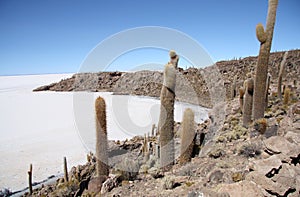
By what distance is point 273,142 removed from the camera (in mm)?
3863

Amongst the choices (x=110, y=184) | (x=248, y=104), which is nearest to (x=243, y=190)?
(x=110, y=184)

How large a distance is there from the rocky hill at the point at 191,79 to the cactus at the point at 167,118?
39.4 feet

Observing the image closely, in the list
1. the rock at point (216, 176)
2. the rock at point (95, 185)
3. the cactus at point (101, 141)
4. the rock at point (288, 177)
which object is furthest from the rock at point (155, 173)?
the rock at point (288, 177)

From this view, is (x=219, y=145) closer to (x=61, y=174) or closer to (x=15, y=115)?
(x=61, y=174)

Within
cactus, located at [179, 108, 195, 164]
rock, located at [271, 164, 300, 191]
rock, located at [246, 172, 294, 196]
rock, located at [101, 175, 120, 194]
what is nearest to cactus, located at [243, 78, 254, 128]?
cactus, located at [179, 108, 195, 164]

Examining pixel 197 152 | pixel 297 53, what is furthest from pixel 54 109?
pixel 297 53

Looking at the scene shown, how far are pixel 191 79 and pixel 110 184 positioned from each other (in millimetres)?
19153

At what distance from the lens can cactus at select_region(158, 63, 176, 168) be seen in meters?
5.36

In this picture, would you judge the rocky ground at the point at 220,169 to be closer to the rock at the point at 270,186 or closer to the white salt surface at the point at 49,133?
the rock at the point at 270,186

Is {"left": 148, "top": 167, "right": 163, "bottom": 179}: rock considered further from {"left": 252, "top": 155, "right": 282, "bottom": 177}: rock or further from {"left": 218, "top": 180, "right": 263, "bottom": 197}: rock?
{"left": 252, "top": 155, "right": 282, "bottom": 177}: rock

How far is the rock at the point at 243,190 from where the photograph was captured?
266 centimetres

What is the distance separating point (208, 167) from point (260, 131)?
242 cm

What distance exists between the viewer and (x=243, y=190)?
8.87ft

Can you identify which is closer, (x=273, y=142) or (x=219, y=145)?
(x=273, y=142)
